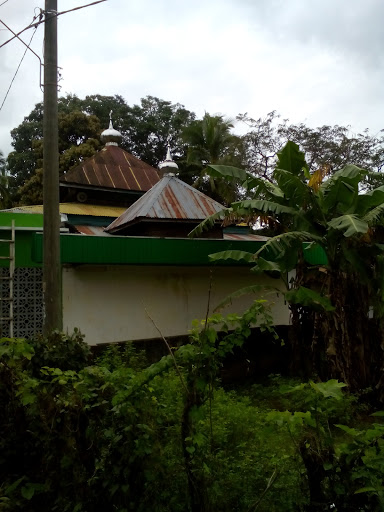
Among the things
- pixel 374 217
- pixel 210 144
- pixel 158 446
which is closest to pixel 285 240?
pixel 374 217

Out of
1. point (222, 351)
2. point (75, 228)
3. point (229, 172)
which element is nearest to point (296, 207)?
point (229, 172)

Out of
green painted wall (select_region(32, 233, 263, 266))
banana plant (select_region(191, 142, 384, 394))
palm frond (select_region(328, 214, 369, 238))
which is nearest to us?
palm frond (select_region(328, 214, 369, 238))

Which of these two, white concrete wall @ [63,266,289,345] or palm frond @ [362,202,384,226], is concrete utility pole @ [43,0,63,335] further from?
palm frond @ [362,202,384,226]

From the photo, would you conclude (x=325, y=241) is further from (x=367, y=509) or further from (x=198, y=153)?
(x=198, y=153)

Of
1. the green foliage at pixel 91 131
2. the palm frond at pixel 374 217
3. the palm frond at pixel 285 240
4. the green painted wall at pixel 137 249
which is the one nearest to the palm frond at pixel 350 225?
the palm frond at pixel 374 217

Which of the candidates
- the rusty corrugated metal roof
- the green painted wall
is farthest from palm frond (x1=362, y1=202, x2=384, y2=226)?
the rusty corrugated metal roof

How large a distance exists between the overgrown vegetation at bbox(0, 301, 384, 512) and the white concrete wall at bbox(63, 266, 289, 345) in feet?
13.4

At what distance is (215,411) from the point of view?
413 centimetres

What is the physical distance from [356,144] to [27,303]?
58.0 feet

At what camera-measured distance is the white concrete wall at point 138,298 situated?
7.42 meters

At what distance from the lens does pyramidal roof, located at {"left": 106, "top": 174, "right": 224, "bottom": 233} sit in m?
9.57

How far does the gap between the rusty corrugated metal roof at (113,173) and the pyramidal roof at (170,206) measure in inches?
147

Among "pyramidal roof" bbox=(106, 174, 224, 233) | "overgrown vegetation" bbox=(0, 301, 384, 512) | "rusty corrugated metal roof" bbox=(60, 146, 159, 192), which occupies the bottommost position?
"overgrown vegetation" bbox=(0, 301, 384, 512)

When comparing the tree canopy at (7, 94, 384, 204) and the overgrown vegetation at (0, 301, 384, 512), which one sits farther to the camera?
the tree canopy at (7, 94, 384, 204)
